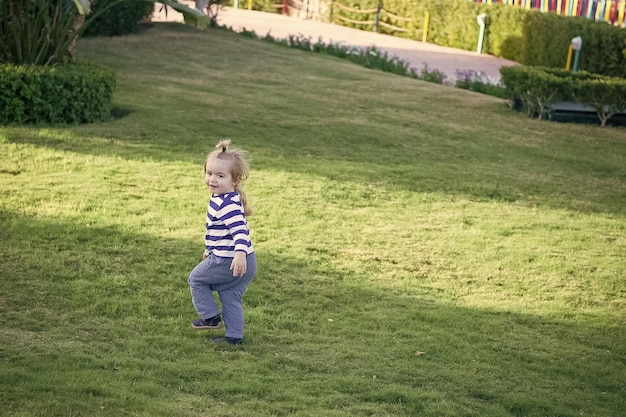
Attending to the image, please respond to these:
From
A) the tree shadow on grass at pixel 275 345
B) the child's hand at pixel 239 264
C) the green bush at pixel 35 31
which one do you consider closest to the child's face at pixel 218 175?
the child's hand at pixel 239 264

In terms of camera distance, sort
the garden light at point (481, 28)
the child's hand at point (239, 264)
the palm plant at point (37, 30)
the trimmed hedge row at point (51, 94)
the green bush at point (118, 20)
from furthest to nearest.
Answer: the garden light at point (481, 28) → the green bush at point (118, 20) → the palm plant at point (37, 30) → the trimmed hedge row at point (51, 94) → the child's hand at point (239, 264)

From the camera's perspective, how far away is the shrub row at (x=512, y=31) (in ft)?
66.3

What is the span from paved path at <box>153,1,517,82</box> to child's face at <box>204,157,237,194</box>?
14.4m

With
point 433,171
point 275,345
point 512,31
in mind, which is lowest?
point 275,345

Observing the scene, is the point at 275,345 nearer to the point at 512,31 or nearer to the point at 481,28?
the point at 512,31

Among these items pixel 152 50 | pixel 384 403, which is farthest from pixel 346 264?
pixel 152 50

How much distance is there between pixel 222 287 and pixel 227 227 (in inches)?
15.1

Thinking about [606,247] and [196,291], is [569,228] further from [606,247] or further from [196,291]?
[196,291]

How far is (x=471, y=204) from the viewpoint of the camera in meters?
9.83

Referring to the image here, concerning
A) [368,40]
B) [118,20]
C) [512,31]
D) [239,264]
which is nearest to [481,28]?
[512,31]

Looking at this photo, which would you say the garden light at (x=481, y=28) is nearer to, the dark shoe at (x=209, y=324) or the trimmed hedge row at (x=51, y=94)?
the trimmed hedge row at (x=51, y=94)

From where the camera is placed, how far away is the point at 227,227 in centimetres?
559

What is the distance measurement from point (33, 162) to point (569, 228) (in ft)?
17.7

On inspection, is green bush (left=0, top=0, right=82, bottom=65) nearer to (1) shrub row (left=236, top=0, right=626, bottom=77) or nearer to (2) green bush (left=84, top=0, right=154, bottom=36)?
Result: (2) green bush (left=84, top=0, right=154, bottom=36)
